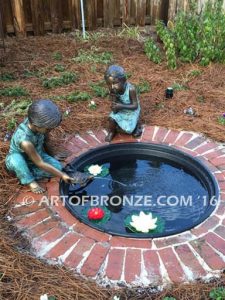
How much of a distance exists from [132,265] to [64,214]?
26.1 inches

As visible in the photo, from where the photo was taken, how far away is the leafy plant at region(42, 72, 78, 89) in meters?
4.62

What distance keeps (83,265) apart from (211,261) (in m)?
0.80

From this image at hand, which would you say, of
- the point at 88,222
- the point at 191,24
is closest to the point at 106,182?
the point at 88,222

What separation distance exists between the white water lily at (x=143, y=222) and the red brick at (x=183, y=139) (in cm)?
100

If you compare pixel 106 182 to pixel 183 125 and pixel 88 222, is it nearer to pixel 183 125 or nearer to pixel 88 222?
pixel 88 222

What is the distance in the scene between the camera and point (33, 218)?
9.39 ft

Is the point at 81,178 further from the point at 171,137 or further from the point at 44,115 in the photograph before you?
the point at 171,137

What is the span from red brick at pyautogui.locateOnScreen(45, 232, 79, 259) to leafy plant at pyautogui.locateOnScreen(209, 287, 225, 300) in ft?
2.99

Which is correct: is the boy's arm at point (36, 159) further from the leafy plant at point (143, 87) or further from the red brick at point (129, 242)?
the leafy plant at point (143, 87)

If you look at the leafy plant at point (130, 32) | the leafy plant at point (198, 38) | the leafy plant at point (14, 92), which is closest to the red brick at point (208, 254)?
the leafy plant at point (14, 92)

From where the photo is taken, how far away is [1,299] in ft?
7.48

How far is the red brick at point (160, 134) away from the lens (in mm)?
3750

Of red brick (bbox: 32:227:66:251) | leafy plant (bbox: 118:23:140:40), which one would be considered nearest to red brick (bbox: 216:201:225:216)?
red brick (bbox: 32:227:66:251)

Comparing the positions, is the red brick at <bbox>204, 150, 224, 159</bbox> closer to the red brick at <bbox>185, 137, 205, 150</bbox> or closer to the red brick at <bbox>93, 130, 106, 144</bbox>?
the red brick at <bbox>185, 137, 205, 150</bbox>
